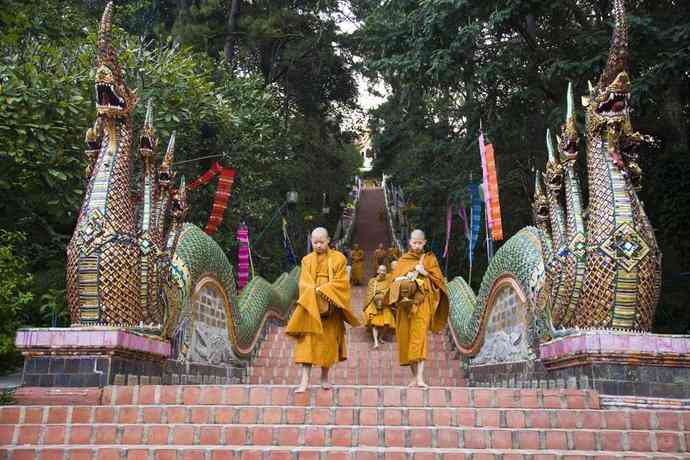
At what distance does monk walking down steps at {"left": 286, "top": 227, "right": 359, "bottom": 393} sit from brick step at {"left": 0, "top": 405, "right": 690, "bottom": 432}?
0.65 meters

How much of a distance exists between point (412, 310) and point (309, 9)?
49.8ft

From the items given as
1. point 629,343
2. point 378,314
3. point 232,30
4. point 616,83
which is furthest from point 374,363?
point 232,30

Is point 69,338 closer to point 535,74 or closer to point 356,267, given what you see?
point 535,74

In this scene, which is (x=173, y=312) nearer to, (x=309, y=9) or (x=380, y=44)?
(x=380, y=44)

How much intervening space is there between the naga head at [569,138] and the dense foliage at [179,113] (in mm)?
5647

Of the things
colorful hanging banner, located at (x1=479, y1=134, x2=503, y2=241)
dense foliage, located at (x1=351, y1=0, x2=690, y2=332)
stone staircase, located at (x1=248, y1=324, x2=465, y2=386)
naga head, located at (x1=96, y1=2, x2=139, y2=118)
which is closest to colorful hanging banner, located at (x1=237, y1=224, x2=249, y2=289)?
stone staircase, located at (x1=248, y1=324, x2=465, y2=386)

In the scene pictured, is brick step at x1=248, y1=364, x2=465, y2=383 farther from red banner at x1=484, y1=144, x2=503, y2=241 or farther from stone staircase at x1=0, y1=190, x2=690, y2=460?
stone staircase at x1=0, y1=190, x2=690, y2=460

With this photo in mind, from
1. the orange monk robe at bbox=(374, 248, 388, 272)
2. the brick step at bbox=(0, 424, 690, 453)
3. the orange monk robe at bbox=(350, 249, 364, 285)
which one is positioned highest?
the orange monk robe at bbox=(374, 248, 388, 272)

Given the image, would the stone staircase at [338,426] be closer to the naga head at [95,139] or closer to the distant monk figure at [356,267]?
Result: the naga head at [95,139]

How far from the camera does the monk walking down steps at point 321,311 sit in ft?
21.0

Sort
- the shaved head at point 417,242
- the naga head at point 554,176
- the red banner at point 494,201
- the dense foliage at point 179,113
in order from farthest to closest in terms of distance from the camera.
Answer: the red banner at point 494,201, the dense foliage at point 179,113, the naga head at point 554,176, the shaved head at point 417,242

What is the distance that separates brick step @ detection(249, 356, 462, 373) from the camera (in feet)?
34.4

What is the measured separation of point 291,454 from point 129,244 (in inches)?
119

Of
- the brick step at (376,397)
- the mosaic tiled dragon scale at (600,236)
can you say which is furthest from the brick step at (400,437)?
the mosaic tiled dragon scale at (600,236)
